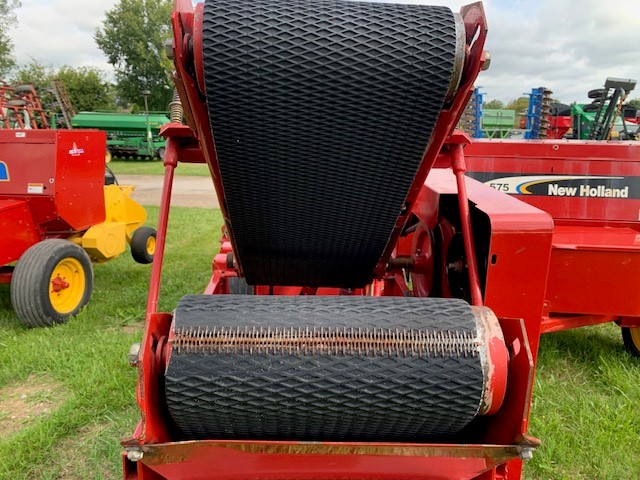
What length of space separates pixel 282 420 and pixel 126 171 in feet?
67.1

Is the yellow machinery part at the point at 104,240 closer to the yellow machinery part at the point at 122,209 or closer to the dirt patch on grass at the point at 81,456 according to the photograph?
the yellow machinery part at the point at 122,209

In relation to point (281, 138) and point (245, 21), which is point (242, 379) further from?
point (245, 21)

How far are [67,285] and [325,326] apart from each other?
377cm

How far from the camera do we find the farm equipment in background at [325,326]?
4.32 feet

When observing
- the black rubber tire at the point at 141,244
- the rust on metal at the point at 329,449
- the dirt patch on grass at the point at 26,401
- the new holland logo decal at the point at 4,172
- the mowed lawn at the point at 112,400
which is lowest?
the dirt patch on grass at the point at 26,401

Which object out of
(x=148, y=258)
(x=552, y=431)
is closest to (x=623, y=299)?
(x=552, y=431)

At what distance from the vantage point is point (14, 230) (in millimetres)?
4332

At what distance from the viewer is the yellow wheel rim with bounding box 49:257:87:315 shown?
4387 millimetres

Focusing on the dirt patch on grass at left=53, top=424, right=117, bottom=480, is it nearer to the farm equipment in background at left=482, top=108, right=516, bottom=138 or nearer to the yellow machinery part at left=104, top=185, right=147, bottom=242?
the yellow machinery part at left=104, top=185, right=147, bottom=242

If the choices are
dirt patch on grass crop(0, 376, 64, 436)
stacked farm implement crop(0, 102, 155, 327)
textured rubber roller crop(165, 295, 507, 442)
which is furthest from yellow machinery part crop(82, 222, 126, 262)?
textured rubber roller crop(165, 295, 507, 442)

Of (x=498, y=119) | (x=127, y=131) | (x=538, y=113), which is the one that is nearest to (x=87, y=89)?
(x=127, y=131)

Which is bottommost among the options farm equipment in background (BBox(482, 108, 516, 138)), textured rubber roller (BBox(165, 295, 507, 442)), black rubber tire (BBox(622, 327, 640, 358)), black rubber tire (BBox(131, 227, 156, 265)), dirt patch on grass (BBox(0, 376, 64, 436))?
dirt patch on grass (BBox(0, 376, 64, 436))

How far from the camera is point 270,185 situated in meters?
1.68

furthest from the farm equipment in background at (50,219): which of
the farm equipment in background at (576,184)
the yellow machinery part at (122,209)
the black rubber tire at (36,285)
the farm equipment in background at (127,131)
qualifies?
the farm equipment in background at (127,131)
